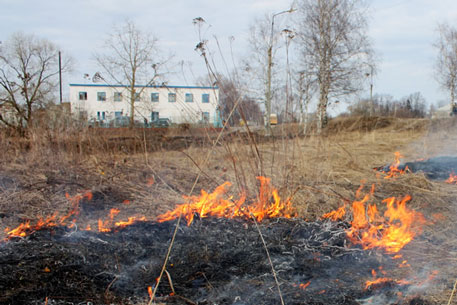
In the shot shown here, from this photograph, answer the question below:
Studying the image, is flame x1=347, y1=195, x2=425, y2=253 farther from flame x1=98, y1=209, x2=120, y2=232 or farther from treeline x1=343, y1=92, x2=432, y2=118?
treeline x1=343, y1=92, x2=432, y2=118

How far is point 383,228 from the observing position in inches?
128

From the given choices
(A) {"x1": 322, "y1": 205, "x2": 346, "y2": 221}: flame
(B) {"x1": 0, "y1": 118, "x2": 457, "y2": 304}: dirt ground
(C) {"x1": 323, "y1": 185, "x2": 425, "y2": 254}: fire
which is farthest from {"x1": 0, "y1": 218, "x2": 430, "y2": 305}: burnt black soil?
(B) {"x1": 0, "y1": 118, "x2": 457, "y2": 304}: dirt ground

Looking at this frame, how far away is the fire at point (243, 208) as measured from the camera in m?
3.61

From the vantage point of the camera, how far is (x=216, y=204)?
3.84m

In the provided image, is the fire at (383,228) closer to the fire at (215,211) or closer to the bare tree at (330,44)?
the fire at (215,211)

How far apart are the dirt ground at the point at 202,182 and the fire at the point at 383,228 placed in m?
0.12

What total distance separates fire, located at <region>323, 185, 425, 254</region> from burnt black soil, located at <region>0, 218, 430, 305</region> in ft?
0.45

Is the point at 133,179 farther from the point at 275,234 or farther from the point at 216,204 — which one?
the point at 275,234

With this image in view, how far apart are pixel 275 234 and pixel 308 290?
0.95 m

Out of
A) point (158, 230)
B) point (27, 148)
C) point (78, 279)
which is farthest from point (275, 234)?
point (27, 148)

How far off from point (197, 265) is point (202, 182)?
3.06 meters

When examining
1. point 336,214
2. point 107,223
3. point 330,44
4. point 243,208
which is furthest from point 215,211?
point 330,44

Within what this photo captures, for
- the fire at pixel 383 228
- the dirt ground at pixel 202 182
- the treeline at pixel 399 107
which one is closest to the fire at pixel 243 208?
the dirt ground at pixel 202 182

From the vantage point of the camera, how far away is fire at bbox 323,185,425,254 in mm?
2953
